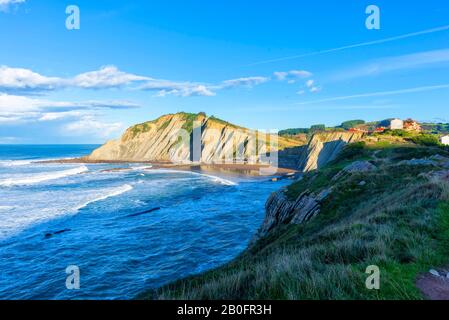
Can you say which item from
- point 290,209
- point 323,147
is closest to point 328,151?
point 323,147

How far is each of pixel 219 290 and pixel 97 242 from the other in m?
26.6

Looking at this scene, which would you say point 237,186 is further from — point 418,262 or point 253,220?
point 418,262

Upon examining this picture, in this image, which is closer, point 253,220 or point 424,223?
point 424,223

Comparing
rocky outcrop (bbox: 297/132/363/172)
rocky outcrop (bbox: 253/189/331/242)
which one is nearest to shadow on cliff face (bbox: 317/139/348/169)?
rocky outcrop (bbox: 297/132/363/172)

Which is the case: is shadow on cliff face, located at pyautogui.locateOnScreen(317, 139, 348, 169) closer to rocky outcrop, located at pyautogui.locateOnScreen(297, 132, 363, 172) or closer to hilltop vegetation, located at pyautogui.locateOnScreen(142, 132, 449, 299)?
rocky outcrop, located at pyautogui.locateOnScreen(297, 132, 363, 172)

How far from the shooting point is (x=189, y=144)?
15088cm

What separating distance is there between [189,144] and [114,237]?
121569 millimetres

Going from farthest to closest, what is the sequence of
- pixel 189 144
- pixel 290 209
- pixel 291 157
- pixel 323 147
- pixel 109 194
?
1. pixel 189 144
2. pixel 291 157
3. pixel 323 147
4. pixel 109 194
5. pixel 290 209

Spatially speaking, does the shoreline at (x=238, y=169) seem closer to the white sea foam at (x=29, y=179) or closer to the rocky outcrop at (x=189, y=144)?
the rocky outcrop at (x=189, y=144)

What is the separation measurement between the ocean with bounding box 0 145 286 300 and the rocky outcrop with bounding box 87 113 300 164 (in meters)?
78.1

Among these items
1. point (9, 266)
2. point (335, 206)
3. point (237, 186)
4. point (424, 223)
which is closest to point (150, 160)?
point (237, 186)

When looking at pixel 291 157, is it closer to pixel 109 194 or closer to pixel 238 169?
pixel 238 169

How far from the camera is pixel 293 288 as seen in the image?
5.16 metres
